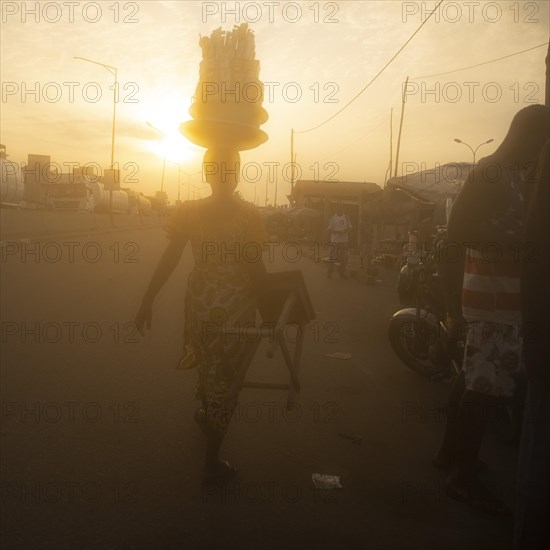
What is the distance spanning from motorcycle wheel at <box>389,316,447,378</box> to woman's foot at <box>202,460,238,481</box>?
9.57ft

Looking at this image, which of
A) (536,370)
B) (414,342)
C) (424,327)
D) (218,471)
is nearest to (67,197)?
(414,342)

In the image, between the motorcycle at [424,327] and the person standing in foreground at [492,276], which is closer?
the person standing in foreground at [492,276]

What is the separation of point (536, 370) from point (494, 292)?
4.71ft

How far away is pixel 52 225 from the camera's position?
1121 inches

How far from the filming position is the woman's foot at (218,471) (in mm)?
3738

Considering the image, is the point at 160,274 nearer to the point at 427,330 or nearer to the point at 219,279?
the point at 219,279

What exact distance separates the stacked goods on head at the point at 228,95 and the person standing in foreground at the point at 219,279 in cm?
12

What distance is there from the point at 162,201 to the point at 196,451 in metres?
108

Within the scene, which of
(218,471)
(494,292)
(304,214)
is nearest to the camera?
(494,292)

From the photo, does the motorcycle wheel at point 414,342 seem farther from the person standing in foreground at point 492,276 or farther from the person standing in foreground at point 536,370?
the person standing in foreground at point 536,370

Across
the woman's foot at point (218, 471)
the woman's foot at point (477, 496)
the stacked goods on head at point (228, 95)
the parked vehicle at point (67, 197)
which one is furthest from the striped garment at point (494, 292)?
the parked vehicle at point (67, 197)

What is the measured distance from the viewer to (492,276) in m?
3.52

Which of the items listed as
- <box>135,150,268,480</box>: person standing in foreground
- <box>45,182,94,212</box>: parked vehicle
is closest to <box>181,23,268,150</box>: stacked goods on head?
<box>135,150,268,480</box>: person standing in foreground

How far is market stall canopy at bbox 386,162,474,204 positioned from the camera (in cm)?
1591
